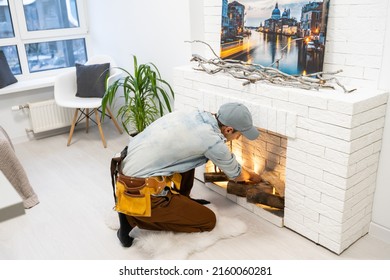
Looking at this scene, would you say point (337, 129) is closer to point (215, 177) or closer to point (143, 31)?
point (215, 177)

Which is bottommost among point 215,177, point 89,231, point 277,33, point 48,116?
point 89,231

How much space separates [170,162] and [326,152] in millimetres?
879

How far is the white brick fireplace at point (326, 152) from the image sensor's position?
6.74 feet

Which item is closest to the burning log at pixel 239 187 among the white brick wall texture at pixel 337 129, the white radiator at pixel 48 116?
the white brick wall texture at pixel 337 129

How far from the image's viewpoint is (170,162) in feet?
7.63

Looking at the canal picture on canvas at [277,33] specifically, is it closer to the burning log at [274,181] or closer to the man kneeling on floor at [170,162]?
the man kneeling on floor at [170,162]

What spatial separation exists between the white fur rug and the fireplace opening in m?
→ 0.23

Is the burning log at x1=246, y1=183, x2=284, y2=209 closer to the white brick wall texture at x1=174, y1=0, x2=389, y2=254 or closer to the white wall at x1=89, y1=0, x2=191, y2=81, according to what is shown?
the white brick wall texture at x1=174, y1=0, x2=389, y2=254

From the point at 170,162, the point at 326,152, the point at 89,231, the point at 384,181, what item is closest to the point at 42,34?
the point at 89,231
